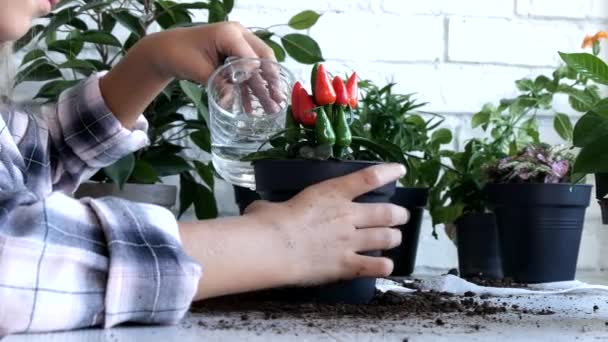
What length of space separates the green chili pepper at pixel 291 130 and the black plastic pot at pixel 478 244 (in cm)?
64

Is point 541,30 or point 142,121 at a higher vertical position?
point 541,30

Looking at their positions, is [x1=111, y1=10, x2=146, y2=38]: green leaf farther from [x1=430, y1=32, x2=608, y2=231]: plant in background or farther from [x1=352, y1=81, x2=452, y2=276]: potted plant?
[x1=430, y1=32, x2=608, y2=231]: plant in background

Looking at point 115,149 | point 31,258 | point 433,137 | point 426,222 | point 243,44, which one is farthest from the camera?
point 426,222

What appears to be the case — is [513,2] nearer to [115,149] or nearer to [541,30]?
[541,30]

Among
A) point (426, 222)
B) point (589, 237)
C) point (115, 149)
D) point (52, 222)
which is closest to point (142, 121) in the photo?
point (115, 149)

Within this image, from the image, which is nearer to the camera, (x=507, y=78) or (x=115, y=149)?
(x=115, y=149)

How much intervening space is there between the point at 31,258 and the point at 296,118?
298 mm

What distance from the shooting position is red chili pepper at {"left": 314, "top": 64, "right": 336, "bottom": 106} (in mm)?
728

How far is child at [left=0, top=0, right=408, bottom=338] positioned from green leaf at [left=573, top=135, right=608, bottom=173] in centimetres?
16

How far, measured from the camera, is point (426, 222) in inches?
63.7

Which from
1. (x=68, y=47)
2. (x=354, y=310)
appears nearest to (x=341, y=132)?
(x=354, y=310)

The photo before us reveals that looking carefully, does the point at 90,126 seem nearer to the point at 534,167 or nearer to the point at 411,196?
the point at 411,196

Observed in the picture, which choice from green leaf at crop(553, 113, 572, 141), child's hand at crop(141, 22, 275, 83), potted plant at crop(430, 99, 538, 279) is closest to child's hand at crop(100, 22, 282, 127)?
child's hand at crop(141, 22, 275, 83)

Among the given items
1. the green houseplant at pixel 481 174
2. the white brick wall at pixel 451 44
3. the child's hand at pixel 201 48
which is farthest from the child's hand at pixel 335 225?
the white brick wall at pixel 451 44
